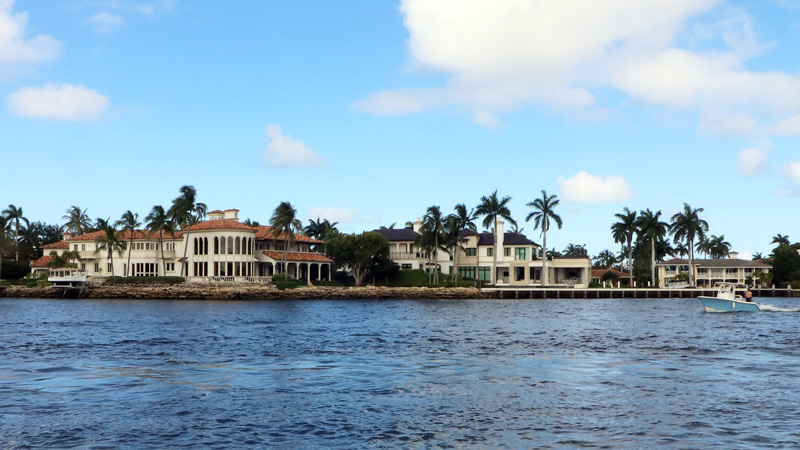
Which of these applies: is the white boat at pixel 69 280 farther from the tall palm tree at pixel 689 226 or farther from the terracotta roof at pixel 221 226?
the tall palm tree at pixel 689 226

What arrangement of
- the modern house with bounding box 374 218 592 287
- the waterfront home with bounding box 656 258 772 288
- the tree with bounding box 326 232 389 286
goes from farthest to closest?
the waterfront home with bounding box 656 258 772 288
the modern house with bounding box 374 218 592 287
the tree with bounding box 326 232 389 286

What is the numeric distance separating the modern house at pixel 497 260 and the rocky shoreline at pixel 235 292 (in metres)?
14.4

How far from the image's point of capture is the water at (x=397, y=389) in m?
15.2

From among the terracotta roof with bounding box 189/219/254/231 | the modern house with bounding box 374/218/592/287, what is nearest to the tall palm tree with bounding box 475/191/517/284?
the modern house with bounding box 374/218/592/287

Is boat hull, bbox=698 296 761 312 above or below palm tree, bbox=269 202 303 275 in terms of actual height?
below

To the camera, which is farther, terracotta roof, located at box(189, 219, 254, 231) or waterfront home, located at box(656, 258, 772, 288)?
waterfront home, located at box(656, 258, 772, 288)

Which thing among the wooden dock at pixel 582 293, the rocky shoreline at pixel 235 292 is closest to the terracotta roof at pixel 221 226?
the rocky shoreline at pixel 235 292

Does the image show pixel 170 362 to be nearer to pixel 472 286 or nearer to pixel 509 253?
pixel 472 286

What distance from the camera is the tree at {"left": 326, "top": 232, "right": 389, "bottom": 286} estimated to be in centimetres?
9969

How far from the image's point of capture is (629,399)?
19422mm

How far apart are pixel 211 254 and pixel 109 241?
15.1m

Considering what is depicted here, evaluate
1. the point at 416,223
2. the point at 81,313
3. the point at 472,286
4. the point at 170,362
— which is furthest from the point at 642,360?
the point at 416,223

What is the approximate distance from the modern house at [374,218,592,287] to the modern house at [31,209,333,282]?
1271 centimetres

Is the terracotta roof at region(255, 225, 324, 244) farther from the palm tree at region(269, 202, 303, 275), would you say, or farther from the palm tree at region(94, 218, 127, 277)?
the palm tree at region(94, 218, 127, 277)
